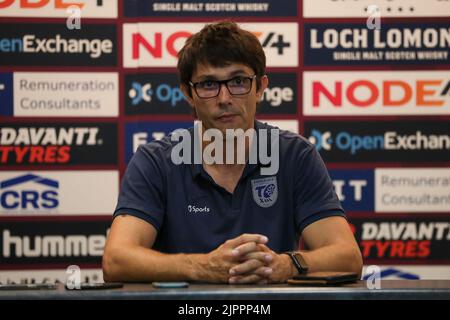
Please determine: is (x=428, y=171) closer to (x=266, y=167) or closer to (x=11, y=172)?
(x=266, y=167)

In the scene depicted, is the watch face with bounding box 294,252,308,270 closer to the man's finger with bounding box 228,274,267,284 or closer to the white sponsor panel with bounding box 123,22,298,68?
the man's finger with bounding box 228,274,267,284

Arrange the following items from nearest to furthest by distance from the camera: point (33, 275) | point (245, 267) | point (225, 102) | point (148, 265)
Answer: point (245, 267), point (148, 265), point (225, 102), point (33, 275)

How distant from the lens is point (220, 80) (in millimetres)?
2078

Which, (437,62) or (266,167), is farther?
(437,62)

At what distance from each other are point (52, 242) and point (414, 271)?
1.70 meters

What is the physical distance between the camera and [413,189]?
339 cm

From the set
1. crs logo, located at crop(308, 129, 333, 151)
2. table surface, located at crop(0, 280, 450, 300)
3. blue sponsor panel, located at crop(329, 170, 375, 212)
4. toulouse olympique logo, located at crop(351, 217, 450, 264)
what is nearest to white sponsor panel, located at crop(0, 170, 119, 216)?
crs logo, located at crop(308, 129, 333, 151)

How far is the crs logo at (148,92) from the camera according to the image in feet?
11.0

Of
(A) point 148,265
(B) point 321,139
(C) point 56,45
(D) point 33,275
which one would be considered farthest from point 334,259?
(C) point 56,45

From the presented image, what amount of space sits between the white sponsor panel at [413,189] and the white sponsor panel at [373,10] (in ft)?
2.42

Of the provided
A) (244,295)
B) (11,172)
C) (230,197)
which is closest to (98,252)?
Result: (11,172)

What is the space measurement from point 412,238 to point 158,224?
173cm

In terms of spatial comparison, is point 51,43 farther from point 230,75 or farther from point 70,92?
point 230,75

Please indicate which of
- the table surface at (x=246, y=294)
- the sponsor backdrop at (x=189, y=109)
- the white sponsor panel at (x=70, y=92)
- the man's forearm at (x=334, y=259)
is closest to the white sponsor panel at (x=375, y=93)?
the sponsor backdrop at (x=189, y=109)
